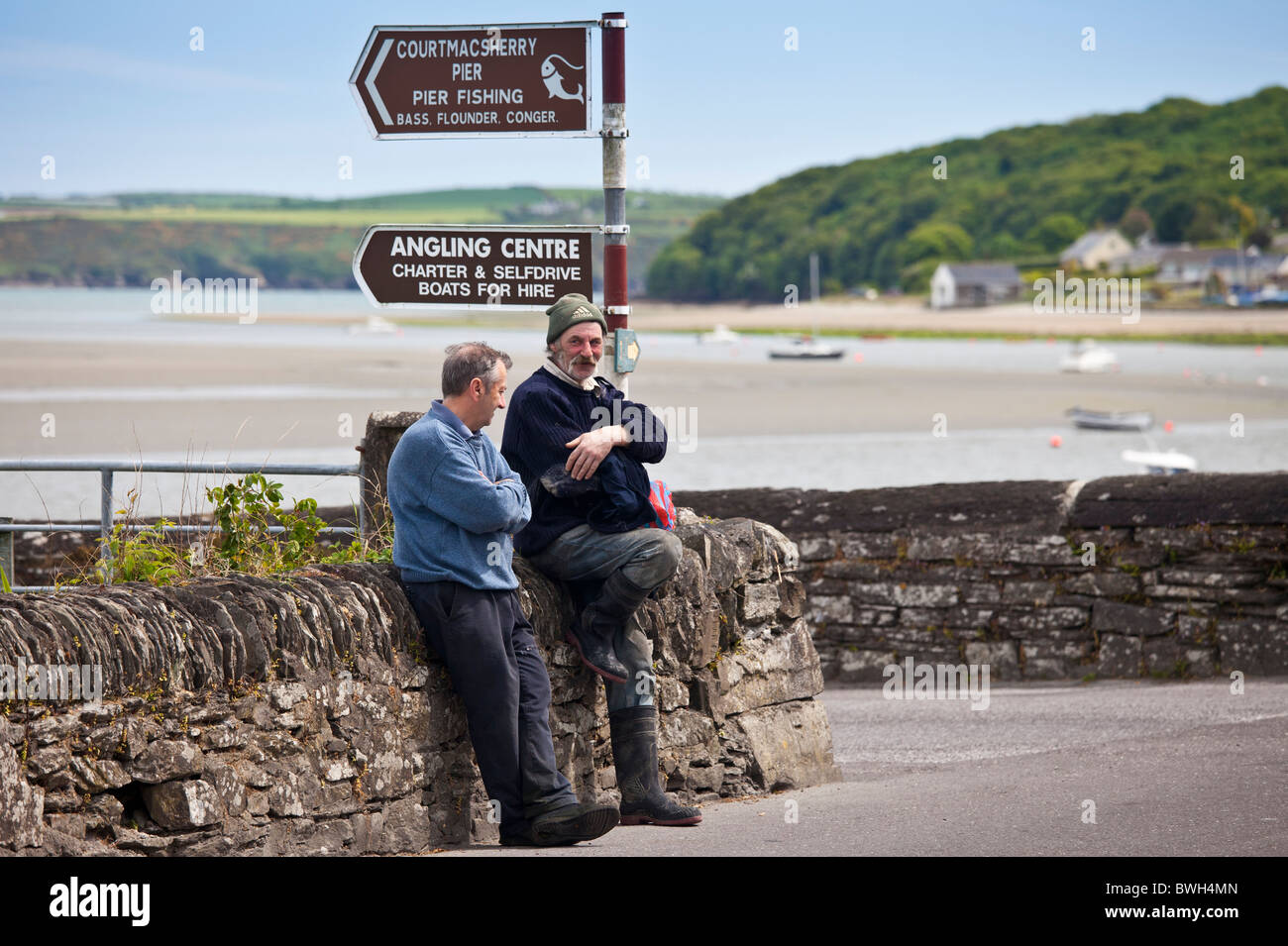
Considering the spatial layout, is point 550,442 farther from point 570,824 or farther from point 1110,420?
point 1110,420

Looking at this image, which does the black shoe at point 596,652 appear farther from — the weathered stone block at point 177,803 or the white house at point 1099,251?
the white house at point 1099,251

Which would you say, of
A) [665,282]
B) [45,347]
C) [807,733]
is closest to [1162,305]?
[665,282]

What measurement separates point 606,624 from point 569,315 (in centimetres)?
121

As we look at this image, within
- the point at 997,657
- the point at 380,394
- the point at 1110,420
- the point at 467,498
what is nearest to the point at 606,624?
the point at 467,498

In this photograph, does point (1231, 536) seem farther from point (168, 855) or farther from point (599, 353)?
point (168, 855)

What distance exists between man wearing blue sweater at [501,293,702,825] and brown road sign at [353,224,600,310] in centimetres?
61

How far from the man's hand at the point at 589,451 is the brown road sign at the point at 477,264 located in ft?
3.22

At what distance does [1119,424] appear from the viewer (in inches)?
1871

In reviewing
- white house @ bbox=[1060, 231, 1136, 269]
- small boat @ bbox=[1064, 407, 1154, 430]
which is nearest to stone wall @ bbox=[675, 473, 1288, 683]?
small boat @ bbox=[1064, 407, 1154, 430]

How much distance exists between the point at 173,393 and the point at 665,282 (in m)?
96.1

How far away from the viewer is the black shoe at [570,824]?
5.08 metres

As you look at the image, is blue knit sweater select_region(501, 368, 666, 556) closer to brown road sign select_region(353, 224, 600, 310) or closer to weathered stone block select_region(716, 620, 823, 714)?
brown road sign select_region(353, 224, 600, 310)

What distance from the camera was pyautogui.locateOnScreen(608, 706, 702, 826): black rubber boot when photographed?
568 centimetres

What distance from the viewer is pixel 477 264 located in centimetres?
644
